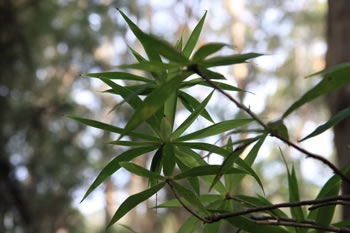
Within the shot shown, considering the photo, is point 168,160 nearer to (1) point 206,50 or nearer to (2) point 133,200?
(2) point 133,200

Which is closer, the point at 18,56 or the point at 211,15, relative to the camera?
the point at 18,56

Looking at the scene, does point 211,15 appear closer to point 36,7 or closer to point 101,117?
point 101,117

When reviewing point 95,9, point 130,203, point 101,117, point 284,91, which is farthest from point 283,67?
point 130,203

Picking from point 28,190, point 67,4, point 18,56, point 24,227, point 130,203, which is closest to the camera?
point 130,203

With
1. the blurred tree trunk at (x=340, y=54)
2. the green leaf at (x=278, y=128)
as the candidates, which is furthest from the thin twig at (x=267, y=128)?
the blurred tree trunk at (x=340, y=54)

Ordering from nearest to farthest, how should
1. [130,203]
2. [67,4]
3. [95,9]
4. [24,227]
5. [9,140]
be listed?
1. [130,203]
2. [24,227]
3. [9,140]
4. [95,9]
5. [67,4]

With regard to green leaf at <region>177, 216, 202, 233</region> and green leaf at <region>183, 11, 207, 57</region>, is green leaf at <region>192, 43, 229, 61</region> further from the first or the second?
green leaf at <region>177, 216, 202, 233</region>

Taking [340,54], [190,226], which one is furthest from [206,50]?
[340,54]

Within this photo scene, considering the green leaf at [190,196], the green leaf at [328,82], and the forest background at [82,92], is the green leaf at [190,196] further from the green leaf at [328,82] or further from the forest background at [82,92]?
the forest background at [82,92]
